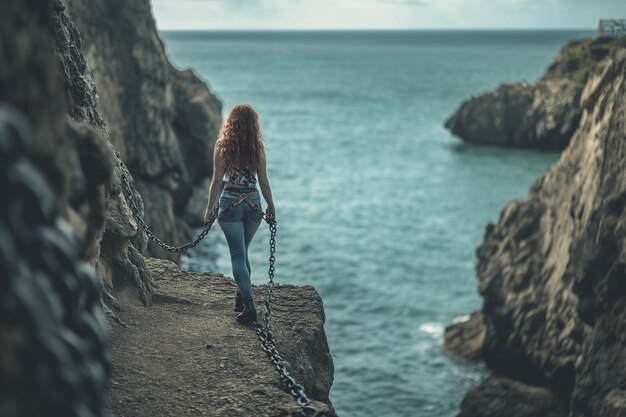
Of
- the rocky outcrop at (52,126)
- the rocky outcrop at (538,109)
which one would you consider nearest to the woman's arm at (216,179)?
the rocky outcrop at (52,126)

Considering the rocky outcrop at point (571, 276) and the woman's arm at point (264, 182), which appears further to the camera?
the rocky outcrop at point (571, 276)

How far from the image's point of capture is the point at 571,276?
2508 cm

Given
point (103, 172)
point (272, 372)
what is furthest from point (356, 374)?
point (103, 172)

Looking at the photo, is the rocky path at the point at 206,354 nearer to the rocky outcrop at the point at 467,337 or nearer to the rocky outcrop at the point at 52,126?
the rocky outcrop at the point at 52,126

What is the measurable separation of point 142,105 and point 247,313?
1360 inches

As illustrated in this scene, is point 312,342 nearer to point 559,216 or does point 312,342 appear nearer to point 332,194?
point 559,216

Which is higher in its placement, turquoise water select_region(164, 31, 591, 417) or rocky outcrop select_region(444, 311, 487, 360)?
rocky outcrop select_region(444, 311, 487, 360)

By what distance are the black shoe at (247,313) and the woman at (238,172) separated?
76 cm

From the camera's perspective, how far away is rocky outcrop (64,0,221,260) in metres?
42.5

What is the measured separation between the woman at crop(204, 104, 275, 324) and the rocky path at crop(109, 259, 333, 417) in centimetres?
115

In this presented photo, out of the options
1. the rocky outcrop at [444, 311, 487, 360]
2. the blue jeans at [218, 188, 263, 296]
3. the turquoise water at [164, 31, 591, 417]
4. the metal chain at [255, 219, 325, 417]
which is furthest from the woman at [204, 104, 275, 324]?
the rocky outcrop at [444, 311, 487, 360]

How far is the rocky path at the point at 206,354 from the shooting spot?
379 inches

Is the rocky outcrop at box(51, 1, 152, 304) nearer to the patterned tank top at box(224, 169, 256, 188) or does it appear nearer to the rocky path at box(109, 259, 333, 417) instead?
the rocky path at box(109, 259, 333, 417)

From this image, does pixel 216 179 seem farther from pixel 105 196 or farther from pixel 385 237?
pixel 385 237
